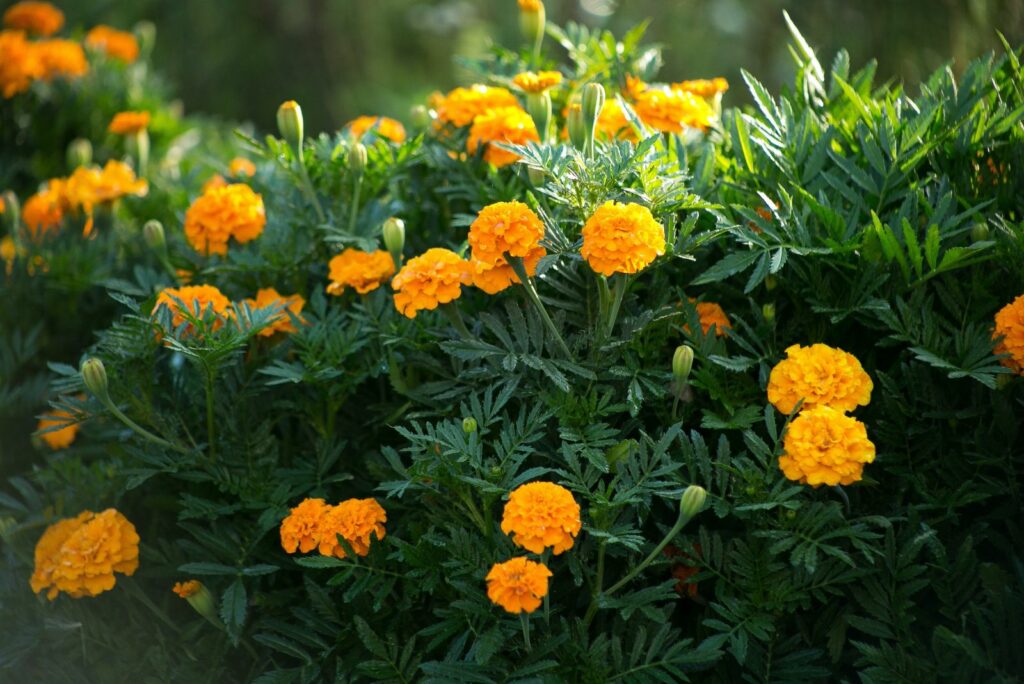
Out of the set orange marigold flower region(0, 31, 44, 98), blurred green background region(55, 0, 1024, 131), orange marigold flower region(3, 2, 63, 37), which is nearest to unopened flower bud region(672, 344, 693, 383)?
orange marigold flower region(0, 31, 44, 98)

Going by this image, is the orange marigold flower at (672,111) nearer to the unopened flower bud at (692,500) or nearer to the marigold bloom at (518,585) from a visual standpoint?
the unopened flower bud at (692,500)

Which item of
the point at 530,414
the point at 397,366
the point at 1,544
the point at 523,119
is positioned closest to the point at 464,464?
the point at 530,414

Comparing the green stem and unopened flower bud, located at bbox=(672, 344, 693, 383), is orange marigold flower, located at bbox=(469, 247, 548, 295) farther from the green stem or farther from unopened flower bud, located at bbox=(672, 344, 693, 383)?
unopened flower bud, located at bbox=(672, 344, 693, 383)

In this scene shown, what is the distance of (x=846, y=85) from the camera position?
1.42 m

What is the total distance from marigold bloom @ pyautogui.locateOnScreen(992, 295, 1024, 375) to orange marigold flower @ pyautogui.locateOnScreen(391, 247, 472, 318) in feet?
2.20

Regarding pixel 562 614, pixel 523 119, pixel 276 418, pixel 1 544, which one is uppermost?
pixel 523 119

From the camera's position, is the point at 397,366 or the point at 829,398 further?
the point at 397,366

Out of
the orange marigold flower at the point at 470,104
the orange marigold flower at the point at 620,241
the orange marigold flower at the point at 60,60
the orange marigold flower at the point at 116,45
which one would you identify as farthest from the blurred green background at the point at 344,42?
the orange marigold flower at the point at 620,241

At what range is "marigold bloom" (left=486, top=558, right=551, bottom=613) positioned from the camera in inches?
43.8

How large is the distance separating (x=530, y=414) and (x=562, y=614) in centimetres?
29

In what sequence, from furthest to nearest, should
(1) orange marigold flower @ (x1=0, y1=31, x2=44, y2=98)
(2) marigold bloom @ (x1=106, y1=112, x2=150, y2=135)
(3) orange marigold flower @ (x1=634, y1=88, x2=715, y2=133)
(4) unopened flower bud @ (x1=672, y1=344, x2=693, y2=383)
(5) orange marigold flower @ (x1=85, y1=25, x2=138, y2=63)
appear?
1. (5) orange marigold flower @ (x1=85, y1=25, x2=138, y2=63)
2. (1) orange marigold flower @ (x1=0, y1=31, x2=44, y2=98)
3. (2) marigold bloom @ (x1=106, y1=112, x2=150, y2=135)
4. (3) orange marigold flower @ (x1=634, y1=88, x2=715, y2=133)
5. (4) unopened flower bud @ (x1=672, y1=344, x2=693, y2=383)

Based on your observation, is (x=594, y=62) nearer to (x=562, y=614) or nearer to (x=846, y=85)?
(x=846, y=85)

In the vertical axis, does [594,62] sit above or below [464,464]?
above

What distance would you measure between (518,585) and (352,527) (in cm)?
28
